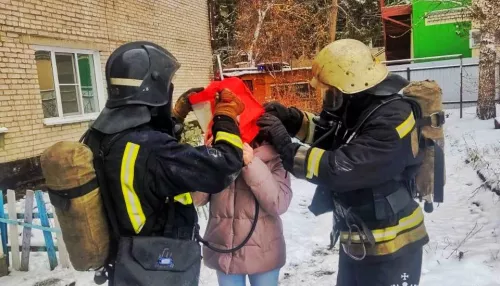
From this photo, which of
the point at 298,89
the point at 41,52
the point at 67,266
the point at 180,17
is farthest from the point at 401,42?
the point at 67,266

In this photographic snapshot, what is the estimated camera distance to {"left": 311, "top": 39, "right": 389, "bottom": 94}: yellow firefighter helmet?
1977mm

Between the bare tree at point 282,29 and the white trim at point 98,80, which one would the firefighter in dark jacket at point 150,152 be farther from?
the bare tree at point 282,29

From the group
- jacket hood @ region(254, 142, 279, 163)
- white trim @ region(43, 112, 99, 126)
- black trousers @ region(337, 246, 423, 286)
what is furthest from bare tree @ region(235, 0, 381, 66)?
black trousers @ region(337, 246, 423, 286)

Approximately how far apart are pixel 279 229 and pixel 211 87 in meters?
0.90

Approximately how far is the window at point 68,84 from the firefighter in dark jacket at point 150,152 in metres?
5.90

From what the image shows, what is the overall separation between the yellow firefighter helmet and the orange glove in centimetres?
47

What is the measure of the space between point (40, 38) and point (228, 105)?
6207 mm

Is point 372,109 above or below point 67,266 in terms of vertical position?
above

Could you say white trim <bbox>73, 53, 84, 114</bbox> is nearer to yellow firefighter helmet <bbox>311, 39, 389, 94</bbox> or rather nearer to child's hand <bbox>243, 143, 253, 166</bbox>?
child's hand <bbox>243, 143, 253, 166</bbox>

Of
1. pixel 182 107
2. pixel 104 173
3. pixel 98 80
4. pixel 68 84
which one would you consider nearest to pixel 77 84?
pixel 68 84

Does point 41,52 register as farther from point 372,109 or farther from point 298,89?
point 298,89

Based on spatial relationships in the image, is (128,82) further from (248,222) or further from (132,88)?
(248,222)

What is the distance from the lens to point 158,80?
1772 mm

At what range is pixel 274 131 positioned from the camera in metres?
2.11
